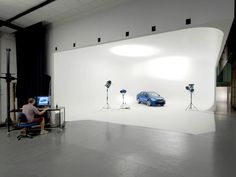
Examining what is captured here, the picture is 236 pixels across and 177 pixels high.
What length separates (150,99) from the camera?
425 inches

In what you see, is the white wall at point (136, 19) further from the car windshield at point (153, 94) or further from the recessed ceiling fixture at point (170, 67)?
the recessed ceiling fixture at point (170, 67)

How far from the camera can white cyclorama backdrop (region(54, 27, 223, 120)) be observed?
744 centimetres

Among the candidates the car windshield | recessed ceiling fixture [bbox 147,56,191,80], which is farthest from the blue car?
recessed ceiling fixture [bbox 147,56,191,80]

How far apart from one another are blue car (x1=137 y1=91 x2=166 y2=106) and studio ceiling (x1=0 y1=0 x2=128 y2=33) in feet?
24.5

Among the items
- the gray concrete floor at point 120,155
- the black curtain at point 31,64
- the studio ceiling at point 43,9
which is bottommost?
the gray concrete floor at point 120,155

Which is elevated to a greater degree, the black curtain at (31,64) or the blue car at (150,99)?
the black curtain at (31,64)

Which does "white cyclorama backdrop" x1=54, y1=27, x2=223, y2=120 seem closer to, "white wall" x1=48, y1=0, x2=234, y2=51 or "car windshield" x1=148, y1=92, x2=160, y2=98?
"car windshield" x1=148, y1=92, x2=160, y2=98

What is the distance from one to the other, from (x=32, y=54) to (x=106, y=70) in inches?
219

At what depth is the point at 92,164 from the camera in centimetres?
272

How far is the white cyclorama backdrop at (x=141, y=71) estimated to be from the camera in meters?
7.44

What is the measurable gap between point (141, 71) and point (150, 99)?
7.89ft

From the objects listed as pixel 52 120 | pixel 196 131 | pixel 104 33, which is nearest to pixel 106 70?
pixel 52 120

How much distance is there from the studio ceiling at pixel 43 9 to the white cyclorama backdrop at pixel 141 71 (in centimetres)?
180

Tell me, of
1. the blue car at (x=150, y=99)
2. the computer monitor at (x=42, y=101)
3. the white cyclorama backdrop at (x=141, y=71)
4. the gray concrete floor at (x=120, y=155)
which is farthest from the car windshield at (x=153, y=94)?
the computer monitor at (x=42, y=101)
